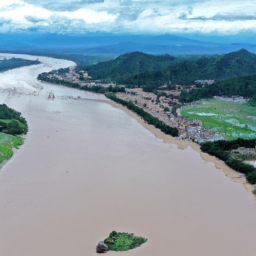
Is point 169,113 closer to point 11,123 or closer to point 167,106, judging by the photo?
point 167,106

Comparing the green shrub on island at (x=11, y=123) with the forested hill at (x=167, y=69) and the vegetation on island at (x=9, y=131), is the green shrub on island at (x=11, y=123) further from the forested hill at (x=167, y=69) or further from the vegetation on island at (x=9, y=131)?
the forested hill at (x=167, y=69)

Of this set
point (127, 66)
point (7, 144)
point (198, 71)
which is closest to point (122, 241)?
point (7, 144)

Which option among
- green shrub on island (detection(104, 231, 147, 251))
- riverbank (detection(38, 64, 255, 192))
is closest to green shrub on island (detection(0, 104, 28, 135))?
riverbank (detection(38, 64, 255, 192))

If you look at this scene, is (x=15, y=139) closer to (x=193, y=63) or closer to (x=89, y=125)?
(x=89, y=125)

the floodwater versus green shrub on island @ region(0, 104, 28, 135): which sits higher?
green shrub on island @ region(0, 104, 28, 135)

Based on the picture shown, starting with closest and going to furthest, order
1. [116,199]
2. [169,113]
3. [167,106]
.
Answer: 1. [116,199]
2. [169,113]
3. [167,106]

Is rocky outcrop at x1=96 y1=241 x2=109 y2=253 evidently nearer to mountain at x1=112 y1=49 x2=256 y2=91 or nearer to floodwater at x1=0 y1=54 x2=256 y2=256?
floodwater at x1=0 y1=54 x2=256 y2=256
